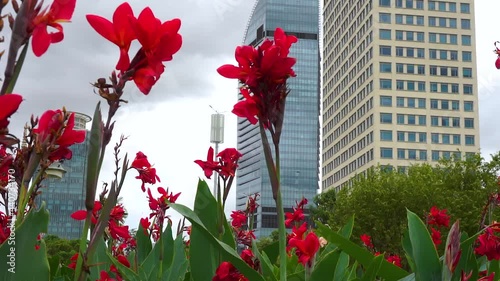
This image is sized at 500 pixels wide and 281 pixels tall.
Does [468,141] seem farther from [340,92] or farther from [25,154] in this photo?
[25,154]

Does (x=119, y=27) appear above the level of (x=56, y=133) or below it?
above

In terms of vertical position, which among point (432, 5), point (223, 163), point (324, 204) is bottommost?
point (223, 163)

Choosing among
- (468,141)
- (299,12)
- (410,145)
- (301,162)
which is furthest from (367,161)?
(299,12)

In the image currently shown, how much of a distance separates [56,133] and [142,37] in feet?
0.60

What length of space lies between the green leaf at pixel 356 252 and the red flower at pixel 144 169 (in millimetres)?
777

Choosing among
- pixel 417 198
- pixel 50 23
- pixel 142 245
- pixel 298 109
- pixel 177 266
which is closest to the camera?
pixel 50 23

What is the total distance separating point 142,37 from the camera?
0.89m

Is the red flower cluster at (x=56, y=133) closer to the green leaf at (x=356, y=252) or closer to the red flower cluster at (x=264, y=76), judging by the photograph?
the red flower cluster at (x=264, y=76)

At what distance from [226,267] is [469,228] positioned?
24638 mm

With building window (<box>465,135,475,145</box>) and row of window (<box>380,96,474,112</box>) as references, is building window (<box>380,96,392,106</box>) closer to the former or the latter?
row of window (<box>380,96,474,112</box>)

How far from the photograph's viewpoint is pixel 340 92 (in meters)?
81.8

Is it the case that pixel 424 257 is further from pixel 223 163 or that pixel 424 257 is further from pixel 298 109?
pixel 298 109

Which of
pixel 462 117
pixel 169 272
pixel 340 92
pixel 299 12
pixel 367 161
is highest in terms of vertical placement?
pixel 299 12

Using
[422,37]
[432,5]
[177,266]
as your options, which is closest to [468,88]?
[422,37]
